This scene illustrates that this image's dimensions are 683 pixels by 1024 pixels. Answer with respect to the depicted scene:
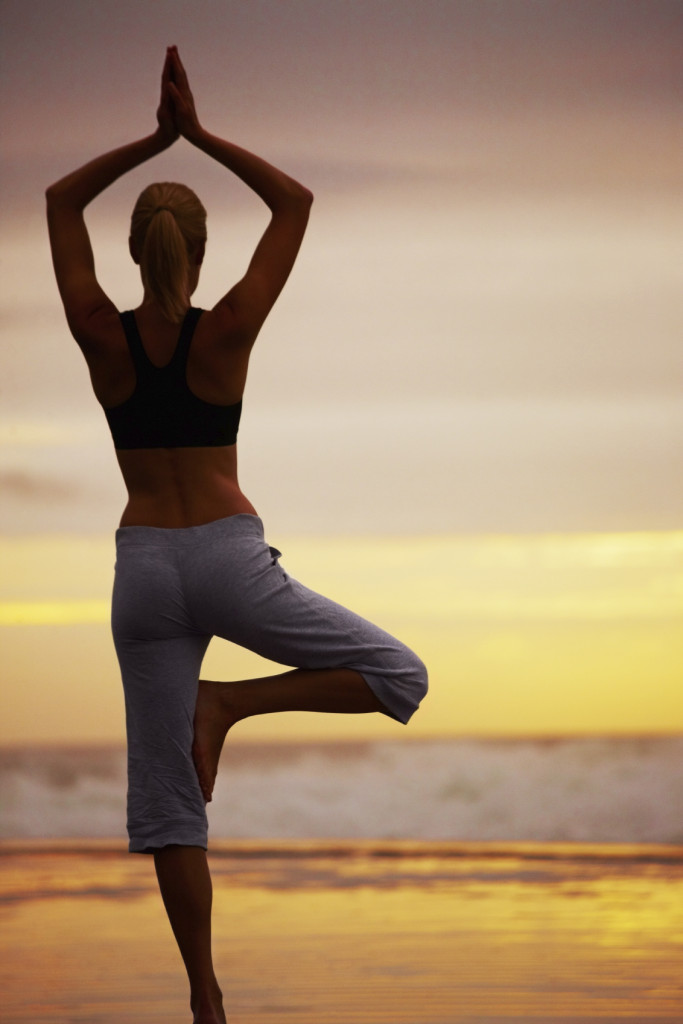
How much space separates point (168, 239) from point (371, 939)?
1.69 meters

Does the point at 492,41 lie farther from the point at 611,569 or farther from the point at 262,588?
the point at 262,588

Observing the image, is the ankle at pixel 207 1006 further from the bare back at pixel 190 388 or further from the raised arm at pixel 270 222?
the raised arm at pixel 270 222

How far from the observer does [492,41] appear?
5434 millimetres

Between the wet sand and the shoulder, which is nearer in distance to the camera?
the shoulder

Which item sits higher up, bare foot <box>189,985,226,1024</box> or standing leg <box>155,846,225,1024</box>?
standing leg <box>155,846,225,1024</box>

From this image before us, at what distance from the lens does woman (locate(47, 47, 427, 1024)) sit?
78.0 inches

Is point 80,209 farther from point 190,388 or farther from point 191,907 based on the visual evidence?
point 191,907

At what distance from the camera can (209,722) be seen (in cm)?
205

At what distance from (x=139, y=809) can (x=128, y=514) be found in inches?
17.6

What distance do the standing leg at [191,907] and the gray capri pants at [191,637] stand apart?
3 cm

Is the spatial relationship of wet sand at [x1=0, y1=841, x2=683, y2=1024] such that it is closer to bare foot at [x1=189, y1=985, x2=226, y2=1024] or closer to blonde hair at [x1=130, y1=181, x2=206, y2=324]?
bare foot at [x1=189, y1=985, x2=226, y2=1024]

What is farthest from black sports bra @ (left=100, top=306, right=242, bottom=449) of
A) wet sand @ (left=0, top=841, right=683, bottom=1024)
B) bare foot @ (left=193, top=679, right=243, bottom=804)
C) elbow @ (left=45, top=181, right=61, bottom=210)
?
wet sand @ (left=0, top=841, right=683, bottom=1024)

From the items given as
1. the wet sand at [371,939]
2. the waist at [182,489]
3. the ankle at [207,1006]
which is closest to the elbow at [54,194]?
the waist at [182,489]

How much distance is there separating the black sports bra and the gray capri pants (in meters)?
0.13
